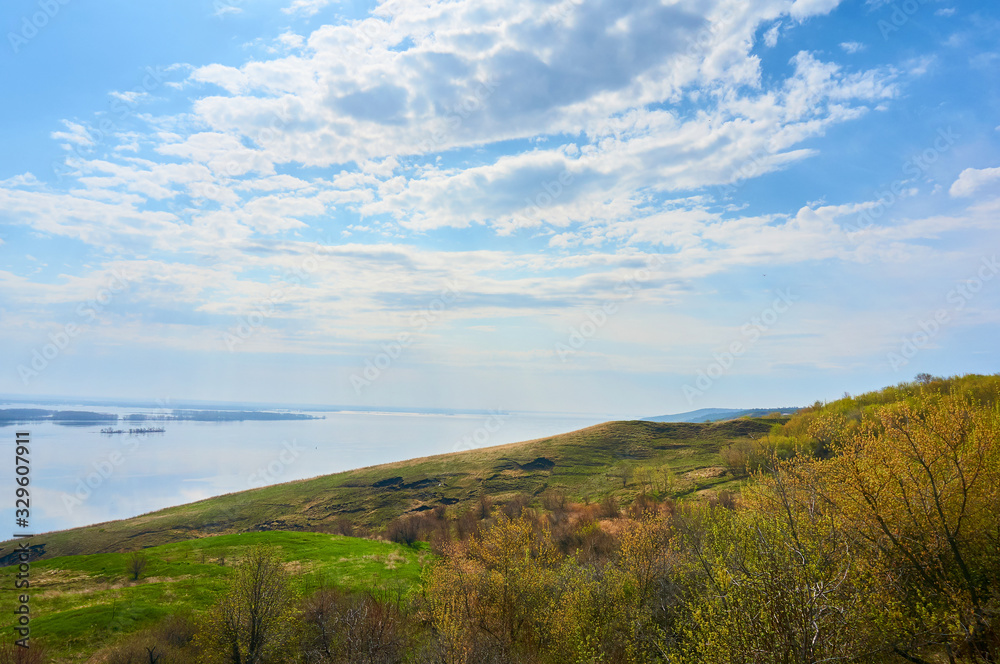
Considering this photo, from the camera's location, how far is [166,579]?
49219 mm

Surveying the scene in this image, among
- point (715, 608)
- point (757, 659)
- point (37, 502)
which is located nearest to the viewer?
point (757, 659)

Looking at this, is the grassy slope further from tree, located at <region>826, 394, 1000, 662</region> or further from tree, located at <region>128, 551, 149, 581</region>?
tree, located at <region>826, 394, 1000, 662</region>

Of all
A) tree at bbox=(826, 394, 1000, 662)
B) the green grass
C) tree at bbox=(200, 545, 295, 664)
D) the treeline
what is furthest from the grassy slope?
tree at bbox=(826, 394, 1000, 662)

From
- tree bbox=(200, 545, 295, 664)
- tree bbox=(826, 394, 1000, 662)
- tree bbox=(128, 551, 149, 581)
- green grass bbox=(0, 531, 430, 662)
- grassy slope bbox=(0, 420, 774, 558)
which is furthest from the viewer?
grassy slope bbox=(0, 420, 774, 558)

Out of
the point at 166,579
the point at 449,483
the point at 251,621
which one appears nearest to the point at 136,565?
the point at 166,579

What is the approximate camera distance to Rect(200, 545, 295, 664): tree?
117 ft

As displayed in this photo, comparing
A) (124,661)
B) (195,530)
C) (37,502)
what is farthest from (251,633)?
(37,502)

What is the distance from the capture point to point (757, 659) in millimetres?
12727

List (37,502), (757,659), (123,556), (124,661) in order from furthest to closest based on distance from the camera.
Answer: (37,502) < (123,556) < (124,661) < (757,659)

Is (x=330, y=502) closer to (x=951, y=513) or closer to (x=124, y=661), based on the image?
(x=124, y=661)

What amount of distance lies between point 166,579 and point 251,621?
65.7 ft

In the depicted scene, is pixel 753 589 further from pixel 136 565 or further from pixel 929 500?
pixel 136 565

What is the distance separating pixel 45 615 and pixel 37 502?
492 feet

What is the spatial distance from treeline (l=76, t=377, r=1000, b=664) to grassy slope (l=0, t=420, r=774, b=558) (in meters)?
53.0
